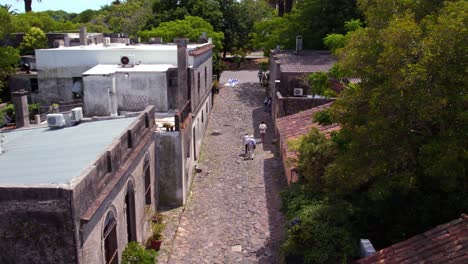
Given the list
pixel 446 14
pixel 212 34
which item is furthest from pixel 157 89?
pixel 212 34

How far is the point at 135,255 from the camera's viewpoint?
1145cm

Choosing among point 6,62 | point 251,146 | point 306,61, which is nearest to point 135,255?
A: point 251,146

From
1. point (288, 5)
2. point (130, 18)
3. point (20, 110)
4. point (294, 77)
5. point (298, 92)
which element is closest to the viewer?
point (20, 110)

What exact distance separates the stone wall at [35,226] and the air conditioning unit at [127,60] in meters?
Result: 14.1

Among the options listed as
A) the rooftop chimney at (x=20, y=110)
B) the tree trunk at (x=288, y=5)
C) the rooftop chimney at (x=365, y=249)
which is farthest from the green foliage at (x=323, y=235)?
the tree trunk at (x=288, y=5)

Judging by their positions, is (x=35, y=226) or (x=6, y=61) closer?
(x=35, y=226)

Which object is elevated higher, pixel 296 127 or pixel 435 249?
pixel 296 127

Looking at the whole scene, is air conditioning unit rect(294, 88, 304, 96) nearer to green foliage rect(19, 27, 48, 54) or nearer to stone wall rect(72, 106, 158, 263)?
stone wall rect(72, 106, 158, 263)

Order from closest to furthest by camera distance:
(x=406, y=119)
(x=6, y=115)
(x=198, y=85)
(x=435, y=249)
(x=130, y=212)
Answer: (x=435, y=249) < (x=406, y=119) < (x=130, y=212) < (x=198, y=85) < (x=6, y=115)

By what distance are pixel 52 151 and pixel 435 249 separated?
28.2ft

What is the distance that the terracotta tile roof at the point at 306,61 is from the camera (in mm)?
25609

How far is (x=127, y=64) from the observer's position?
69.7ft

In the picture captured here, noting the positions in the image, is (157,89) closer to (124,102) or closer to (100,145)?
(124,102)

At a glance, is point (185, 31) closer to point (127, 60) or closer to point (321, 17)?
point (321, 17)
